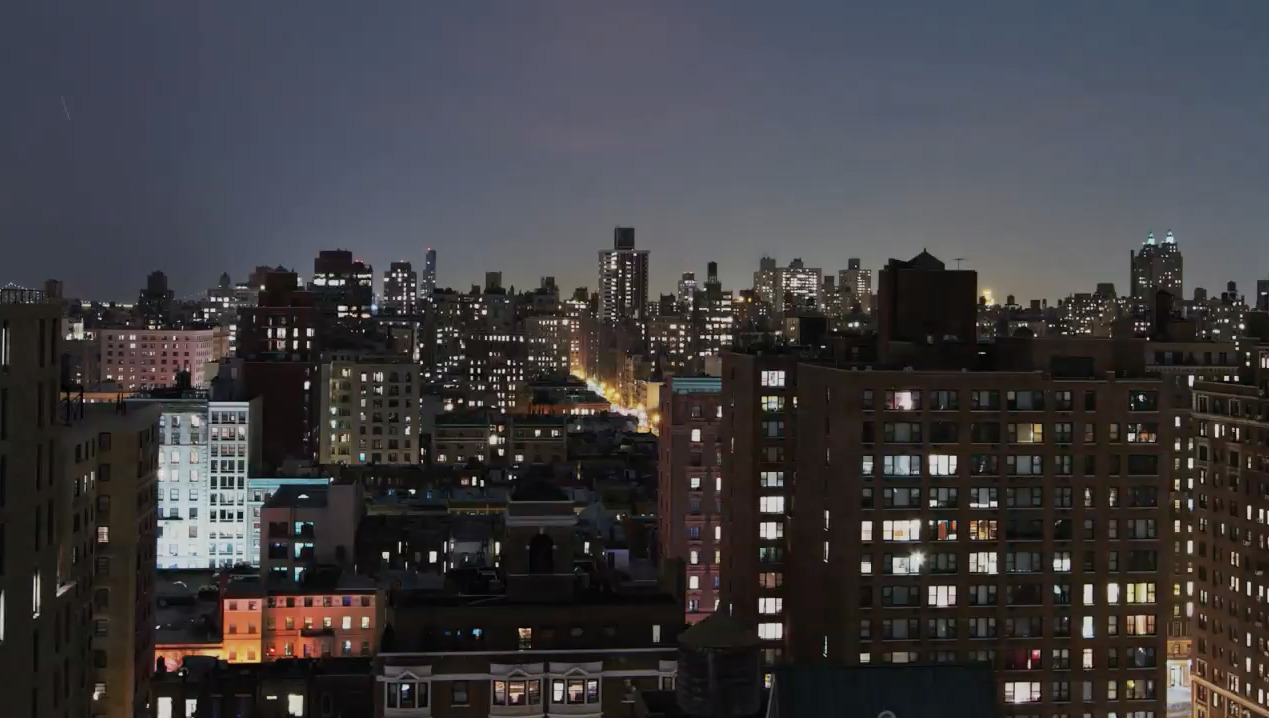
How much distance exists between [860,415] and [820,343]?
31456mm

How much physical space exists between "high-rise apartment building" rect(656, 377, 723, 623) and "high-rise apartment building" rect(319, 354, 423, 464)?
92991 mm

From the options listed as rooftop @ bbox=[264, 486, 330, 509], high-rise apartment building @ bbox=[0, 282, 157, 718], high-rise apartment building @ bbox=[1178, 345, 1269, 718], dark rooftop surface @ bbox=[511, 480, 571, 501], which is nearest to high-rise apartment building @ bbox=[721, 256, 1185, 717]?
dark rooftop surface @ bbox=[511, 480, 571, 501]

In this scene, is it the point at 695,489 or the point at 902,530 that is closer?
the point at 902,530

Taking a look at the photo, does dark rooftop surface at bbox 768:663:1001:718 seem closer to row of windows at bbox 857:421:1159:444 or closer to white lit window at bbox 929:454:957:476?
white lit window at bbox 929:454:957:476

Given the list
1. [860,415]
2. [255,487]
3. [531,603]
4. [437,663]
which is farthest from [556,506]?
[255,487]

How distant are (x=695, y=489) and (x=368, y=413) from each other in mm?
97517

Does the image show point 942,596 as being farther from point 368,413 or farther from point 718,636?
point 368,413

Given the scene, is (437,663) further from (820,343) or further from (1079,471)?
(820,343)

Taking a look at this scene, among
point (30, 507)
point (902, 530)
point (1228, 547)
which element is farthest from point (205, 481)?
point (30, 507)

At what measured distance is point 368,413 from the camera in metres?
188

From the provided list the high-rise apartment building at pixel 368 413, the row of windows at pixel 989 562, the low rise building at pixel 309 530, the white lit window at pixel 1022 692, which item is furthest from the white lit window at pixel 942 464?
the high-rise apartment building at pixel 368 413

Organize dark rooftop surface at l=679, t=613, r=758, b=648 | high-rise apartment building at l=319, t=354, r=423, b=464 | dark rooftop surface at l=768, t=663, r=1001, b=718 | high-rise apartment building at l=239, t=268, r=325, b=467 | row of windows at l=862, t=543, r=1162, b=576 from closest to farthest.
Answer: dark rooftop surface at l=679, t=613, r=758, b=648 < dark rooftop surface at l=768, t=663, r=1001, b=718 < row of windows at l=862, t=543, r=1162, b=576 < high-rise apartment building at l=239, t=268, r=325, b=467 < high-rise apartment building at l=319, t=354, r=423, b=464

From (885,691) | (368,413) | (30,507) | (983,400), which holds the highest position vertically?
(983,400)

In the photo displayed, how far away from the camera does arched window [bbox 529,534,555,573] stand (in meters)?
61.7
